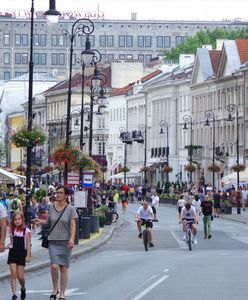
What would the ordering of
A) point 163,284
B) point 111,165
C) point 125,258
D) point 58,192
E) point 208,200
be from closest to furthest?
point 58,192 → point 163,284 → point 125,258 → point 208,200 → point 111,165

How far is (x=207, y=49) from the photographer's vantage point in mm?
147500

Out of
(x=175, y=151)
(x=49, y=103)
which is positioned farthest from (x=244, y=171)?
(x=49, y=103)

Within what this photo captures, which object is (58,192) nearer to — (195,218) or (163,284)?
(163,284)

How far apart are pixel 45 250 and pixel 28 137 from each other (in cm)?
321

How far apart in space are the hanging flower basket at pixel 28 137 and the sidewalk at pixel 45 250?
2.88 m

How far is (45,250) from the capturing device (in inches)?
1666

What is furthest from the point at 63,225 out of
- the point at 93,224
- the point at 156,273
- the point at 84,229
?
the point at 93,224

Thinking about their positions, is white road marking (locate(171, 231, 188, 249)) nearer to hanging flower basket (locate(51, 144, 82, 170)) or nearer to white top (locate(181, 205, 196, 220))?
white top (locate(181, 205, 196, 220))

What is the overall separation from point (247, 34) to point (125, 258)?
466ft

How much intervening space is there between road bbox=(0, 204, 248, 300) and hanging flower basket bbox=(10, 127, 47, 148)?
3.40 meters

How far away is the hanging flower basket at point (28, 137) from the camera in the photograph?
41469 mm

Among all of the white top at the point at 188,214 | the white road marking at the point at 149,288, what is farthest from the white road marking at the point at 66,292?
the white top at the point at 188,214

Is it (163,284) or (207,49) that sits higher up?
(207,49)

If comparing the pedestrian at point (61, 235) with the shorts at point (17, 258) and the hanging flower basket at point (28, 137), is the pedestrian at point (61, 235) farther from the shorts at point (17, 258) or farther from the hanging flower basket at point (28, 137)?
the hanging flower basket at point (28, 137)
